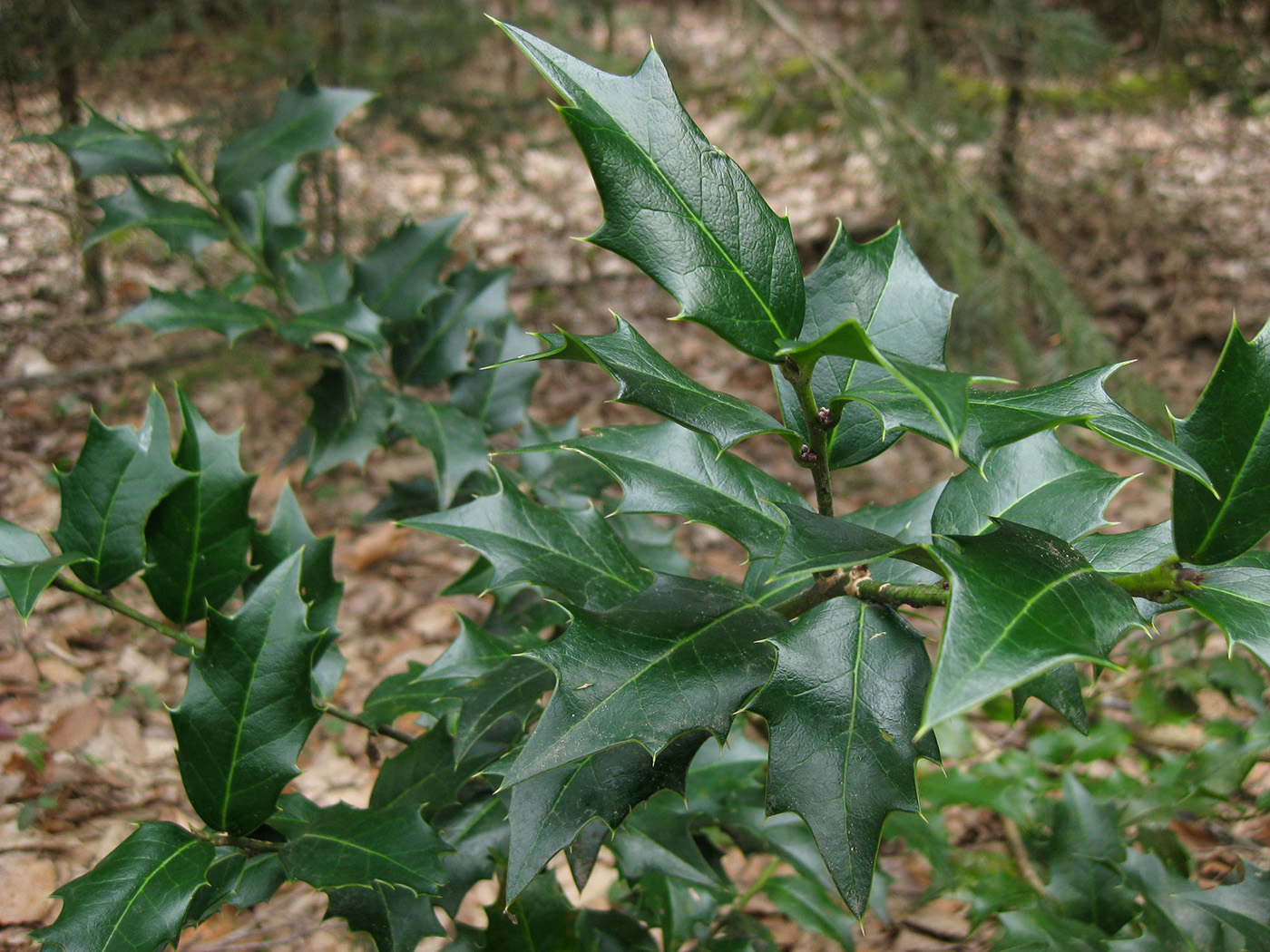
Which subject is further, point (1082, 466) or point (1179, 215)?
point (1179, 215)

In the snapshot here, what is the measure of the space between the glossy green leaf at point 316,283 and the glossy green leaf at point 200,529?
565mm

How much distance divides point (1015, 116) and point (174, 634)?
344cm

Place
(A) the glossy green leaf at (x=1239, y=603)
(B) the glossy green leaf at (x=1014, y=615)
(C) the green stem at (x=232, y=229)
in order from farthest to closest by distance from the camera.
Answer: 1. (C) the green stem at (x=232, y=229)
2. (A) the glossy green leaf at (x=1239, y=603)
3. (B) the glossy green leaf at (x=1014, y=615)

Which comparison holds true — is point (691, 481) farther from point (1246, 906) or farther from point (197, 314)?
point (197, 314)

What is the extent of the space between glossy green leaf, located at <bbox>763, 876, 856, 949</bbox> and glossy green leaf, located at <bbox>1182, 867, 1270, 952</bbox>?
503mm

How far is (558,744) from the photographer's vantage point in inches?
27.7

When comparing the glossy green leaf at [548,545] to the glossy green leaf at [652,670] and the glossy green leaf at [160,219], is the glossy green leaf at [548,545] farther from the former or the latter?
the glossy green leaf at [160,219]

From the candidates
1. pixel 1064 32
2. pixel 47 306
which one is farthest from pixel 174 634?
pixel 1064 32

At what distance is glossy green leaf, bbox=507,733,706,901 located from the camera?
0.80 meters

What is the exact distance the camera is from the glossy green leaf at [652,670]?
2.34ft

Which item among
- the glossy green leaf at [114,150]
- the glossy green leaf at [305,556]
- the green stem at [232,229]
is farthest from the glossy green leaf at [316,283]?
the glossy green leaf at [305,556]

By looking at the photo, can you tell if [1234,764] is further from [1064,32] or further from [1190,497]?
[1064,32]

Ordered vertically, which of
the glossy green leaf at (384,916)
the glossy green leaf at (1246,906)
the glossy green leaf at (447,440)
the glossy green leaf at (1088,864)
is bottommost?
the glossy green leaf at (1088,864)

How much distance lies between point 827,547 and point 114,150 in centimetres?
138
